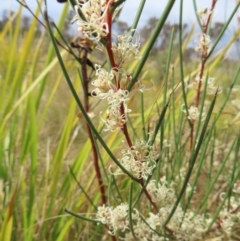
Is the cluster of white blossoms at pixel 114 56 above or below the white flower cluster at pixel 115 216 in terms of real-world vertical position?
above

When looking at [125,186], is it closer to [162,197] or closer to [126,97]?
[162,197]

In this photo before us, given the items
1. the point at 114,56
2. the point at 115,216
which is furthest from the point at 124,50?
the point at 115,216

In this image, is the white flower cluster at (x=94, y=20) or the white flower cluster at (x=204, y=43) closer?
the white flower cluster at (x=94, y=20)

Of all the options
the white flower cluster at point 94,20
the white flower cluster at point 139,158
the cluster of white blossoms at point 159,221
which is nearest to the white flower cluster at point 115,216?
the cluster of white blossoms at point 159,221

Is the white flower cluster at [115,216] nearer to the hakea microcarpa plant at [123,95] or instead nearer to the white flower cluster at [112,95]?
the hakea microcarpa plant at [123,95]

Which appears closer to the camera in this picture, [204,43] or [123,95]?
[123,95]

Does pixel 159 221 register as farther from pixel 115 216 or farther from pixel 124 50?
pixel 124 50

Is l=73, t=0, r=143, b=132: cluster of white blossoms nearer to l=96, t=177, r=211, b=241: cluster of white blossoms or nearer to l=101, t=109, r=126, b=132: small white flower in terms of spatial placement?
l=101, t=109, r=126, b=132: small white flower

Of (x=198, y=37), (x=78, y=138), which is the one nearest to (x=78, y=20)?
(x=198, y=37)
